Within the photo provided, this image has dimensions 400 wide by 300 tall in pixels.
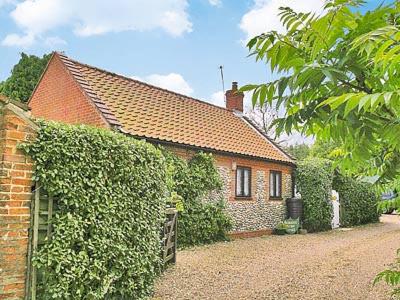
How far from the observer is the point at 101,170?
5445mm

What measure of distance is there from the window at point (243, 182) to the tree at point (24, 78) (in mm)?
13688

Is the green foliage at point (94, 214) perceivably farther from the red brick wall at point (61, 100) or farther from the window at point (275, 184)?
the window at point (275, 184)

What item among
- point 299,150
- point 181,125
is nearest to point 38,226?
point 181,125

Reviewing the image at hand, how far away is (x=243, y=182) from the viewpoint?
1630cm

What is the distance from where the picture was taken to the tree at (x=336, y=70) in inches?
80.3

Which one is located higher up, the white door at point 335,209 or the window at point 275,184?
the window at point 275,184

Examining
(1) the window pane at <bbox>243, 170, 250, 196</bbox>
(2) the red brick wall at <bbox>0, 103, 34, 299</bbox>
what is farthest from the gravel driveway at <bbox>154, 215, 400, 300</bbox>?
(2) the red brick wall at <bbox>0, 103, 34, 299</bbox>

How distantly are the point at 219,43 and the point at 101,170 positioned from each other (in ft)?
12.8

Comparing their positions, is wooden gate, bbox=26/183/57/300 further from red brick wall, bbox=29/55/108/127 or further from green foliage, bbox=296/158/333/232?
green foliage, bbox=296/158/333/232

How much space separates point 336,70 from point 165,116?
13.2 metres

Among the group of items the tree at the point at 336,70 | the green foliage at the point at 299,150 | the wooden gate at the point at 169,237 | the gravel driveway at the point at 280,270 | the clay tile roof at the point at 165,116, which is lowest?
the gravel driveway at the point at 280,270

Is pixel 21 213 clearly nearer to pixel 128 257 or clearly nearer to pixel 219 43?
pixel 128 257

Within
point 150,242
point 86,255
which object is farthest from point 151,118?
point 86,255

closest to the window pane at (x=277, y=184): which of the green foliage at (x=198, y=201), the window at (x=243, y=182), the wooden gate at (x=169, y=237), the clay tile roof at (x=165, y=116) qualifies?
the clay tile roof at (x=165, y=116)
